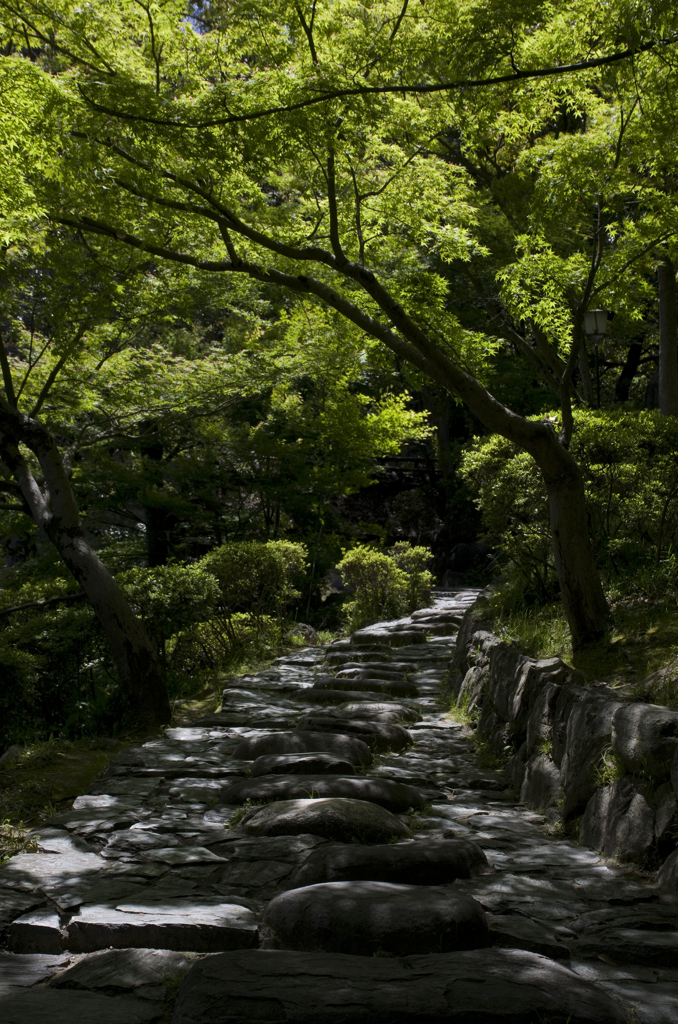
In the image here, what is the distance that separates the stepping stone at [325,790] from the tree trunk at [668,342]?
22.2ft

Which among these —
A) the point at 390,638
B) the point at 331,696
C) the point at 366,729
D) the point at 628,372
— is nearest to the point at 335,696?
the point at 331,696

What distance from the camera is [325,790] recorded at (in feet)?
13.4

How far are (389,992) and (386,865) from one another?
957 mm

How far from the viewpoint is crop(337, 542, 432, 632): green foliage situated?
12.5 meters

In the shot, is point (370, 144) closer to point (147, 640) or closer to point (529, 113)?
point (529, 113)

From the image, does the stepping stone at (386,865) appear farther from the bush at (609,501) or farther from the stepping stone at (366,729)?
the bush at (609,501)

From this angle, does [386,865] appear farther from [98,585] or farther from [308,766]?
[98,585]

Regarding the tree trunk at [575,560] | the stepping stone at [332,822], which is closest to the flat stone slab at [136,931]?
the stepping stone at [332,822]

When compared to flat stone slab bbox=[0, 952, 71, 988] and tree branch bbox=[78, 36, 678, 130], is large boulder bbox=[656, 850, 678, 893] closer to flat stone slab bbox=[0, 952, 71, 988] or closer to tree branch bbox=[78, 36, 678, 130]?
flat stone slab bbox=[0, 952, 71, 988]

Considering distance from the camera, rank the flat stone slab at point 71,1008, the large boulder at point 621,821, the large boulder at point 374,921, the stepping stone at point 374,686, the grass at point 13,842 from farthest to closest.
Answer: the stepping stone at point 374,686 < the grass at point 13,842 < the large boulder at point 621,821 < the large boulder at point 374,921 < the flat stone slab at point 71,1008

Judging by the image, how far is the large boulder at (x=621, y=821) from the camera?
327 centimetres

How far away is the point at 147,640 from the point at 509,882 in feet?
13.5

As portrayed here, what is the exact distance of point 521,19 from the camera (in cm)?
517

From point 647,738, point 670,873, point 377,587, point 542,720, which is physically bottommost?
point 670,873
